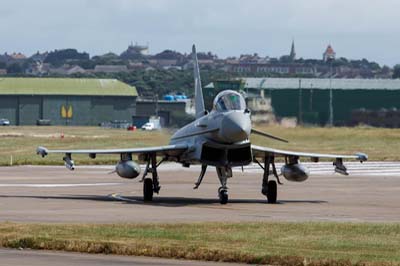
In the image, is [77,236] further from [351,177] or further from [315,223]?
[351,177]

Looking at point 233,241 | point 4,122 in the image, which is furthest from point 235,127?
point 4,122

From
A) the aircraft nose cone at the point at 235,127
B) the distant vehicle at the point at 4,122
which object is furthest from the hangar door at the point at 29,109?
the aircraft nose cone at the point at 235,127

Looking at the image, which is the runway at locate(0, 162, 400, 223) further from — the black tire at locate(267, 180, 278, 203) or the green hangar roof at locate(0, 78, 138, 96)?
the green hangar roof at locate(0, 78, 138, 96)

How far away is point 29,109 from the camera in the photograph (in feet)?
522

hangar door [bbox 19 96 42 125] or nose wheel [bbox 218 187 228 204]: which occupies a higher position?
nose wheel [bbox 218 187 228 204]

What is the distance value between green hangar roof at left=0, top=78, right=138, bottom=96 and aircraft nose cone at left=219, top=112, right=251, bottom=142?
128 m

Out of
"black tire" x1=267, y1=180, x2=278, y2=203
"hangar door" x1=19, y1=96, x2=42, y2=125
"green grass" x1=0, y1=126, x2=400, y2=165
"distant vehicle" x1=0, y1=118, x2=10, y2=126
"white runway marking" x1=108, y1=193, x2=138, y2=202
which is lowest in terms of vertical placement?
"distant vehicle" x1=0, y1=118, x2=10, y2=126

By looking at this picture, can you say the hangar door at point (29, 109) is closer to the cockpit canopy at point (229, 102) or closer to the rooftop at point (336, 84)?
the rooftop at point (336, 84)

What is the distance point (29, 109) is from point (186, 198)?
414 ft

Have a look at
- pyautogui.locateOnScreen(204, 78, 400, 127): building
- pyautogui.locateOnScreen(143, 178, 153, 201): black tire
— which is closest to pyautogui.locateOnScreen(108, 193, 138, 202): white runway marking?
pyautogui.locateOnScreen(143, 178, 153, 201): black tire

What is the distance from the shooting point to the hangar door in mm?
158000

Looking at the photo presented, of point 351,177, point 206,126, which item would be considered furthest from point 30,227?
point 351,177

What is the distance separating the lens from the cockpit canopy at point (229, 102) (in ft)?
103

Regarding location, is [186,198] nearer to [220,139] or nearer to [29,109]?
[220,139]
